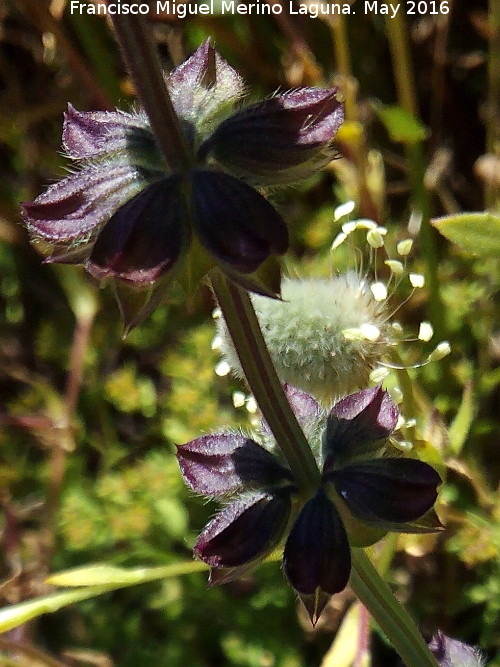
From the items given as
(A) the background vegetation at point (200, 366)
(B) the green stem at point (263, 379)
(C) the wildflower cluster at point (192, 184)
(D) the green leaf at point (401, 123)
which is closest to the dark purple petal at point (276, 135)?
(C) the wildflower cluster at point (192, 184)

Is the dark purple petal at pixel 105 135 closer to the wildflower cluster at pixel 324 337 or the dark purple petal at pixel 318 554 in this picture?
the wildflower cluster at pixel 324 337

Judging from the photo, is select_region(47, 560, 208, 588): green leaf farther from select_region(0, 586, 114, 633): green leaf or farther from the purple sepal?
the purple sepal

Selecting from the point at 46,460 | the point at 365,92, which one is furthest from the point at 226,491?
the point at 365,92

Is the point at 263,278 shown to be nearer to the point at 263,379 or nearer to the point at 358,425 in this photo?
the point at 263,379

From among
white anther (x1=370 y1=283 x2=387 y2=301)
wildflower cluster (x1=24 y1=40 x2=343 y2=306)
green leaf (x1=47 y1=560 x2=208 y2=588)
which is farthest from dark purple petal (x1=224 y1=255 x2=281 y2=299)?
green leaf (x1=47 y1=560 x2=208 y2=588)

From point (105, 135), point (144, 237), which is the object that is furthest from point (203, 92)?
point (144, 237)

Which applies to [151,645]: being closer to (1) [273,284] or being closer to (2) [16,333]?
(2) [16,333]

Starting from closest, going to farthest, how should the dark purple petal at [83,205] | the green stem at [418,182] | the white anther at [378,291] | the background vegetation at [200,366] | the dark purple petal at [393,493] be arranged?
the dark purple petal at [83,205], the dark purple petal at [393,493], the white anther at [378,291], the background vegetation at [200,366], the green stem at [418,182]

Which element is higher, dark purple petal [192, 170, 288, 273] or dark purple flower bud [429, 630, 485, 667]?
dark purple petal [192, 170, 288, 273]
